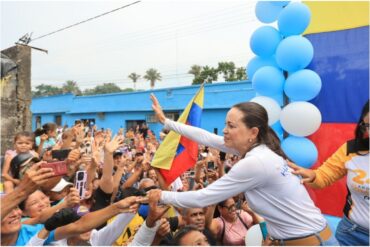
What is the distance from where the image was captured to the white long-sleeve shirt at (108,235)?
204 centimetres

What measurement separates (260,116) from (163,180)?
1.42 meters

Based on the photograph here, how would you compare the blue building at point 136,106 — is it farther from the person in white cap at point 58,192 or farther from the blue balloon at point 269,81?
the person in white cap at point 58,192

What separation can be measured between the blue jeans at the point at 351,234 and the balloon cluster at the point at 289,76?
1608mm

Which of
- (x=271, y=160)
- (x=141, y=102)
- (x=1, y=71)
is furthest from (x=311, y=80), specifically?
(x=141, y=102)

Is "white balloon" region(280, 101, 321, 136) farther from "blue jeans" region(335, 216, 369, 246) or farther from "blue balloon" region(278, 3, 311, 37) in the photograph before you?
"blue jeans" region(335, 216, 369, 246)

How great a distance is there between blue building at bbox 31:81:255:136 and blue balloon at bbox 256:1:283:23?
360 inches

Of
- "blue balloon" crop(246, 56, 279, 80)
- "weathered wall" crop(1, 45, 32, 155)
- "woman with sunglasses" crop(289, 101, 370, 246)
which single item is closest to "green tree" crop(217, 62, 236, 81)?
"weathered wall" crop(1, 45, 32, 155)

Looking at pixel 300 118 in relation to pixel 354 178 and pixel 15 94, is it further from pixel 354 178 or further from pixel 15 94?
pixel 15 94

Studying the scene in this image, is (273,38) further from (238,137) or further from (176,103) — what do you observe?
(176,103)

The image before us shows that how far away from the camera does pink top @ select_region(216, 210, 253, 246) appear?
3.02 m

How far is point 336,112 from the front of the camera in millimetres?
4152

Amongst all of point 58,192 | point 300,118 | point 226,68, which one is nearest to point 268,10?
point 300,118

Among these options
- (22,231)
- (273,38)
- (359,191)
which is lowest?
(22,231)

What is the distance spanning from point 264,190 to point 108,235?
1001 millimetres
